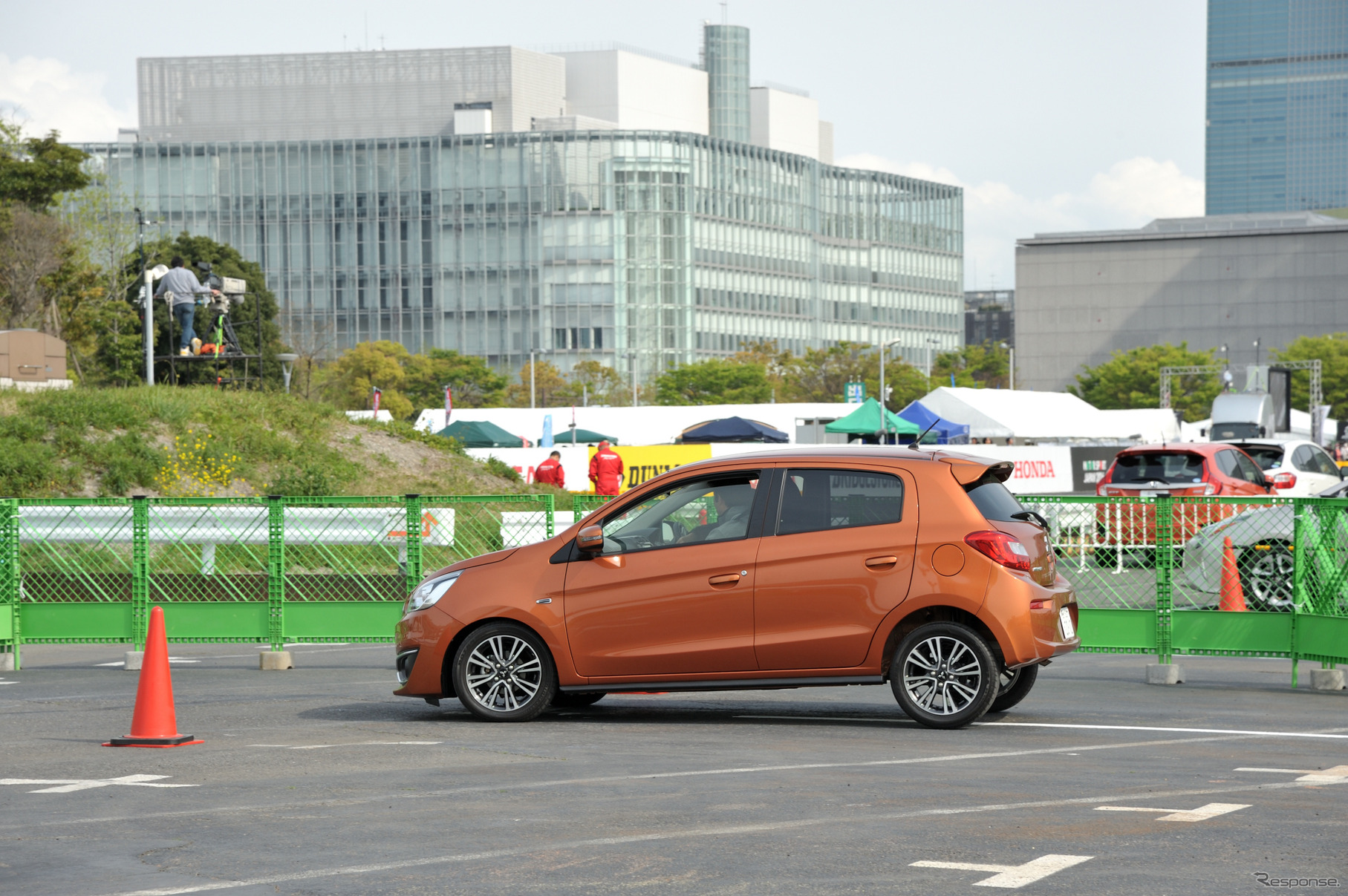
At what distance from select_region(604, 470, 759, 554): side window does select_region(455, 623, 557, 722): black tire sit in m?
0.81

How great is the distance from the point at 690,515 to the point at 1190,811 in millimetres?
3773

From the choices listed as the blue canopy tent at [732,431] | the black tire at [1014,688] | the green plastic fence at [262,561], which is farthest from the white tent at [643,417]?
the black tire at [1014,688]

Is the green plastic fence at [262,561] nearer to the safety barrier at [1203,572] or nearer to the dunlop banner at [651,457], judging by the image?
the safety barrier at [1203,572]

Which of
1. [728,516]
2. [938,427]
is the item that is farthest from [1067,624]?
[938,427]

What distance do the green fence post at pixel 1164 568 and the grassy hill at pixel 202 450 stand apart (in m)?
14.3

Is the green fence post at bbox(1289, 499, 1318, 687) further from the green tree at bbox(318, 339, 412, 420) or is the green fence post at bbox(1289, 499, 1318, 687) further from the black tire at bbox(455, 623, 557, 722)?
the green tree at bbox(318, 339, 412, 420)

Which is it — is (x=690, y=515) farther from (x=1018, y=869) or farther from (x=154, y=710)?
(x=1018, y=869)

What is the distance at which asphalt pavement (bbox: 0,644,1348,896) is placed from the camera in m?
5.98

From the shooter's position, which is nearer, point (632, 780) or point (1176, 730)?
point (632, 780)

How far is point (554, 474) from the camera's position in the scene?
2928 cm

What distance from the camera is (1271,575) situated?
40.5 feet

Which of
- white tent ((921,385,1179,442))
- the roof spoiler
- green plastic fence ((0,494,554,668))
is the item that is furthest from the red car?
white tent ((921,385,1179,442))

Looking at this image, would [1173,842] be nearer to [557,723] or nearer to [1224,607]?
[557,723]

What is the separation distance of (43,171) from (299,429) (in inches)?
987
